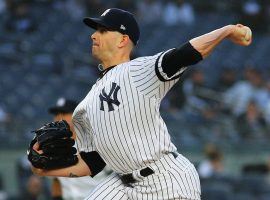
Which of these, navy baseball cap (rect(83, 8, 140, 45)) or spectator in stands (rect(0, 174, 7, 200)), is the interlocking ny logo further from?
spectator in stands (rect(0, 174, 7, 200))

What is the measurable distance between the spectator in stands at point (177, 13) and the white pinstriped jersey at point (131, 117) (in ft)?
35.6

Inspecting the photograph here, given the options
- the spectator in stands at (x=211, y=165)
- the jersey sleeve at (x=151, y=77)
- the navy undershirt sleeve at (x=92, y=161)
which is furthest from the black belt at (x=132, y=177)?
the spectator in stands at (x=211, y=165)

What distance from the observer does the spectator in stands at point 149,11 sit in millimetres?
15016

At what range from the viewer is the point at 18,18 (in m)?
13.3

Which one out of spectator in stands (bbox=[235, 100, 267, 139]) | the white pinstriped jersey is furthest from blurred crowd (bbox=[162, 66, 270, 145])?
the white pinstriped jersey

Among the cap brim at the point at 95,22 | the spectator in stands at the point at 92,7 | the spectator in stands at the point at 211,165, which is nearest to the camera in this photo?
A: the cap brim at the point at 95,22

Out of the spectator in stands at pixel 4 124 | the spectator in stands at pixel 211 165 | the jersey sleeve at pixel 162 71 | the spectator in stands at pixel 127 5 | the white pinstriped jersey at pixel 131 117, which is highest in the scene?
the spectator in stands at pixel 127 5

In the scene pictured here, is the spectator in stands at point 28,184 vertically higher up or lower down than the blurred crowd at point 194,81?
lower down

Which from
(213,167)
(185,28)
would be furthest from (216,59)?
(213,167)

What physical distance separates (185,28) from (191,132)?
4.23m

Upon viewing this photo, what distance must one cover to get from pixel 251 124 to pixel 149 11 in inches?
180

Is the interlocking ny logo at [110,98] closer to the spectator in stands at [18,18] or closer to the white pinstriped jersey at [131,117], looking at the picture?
the white pinstriped jersey at [131,117]

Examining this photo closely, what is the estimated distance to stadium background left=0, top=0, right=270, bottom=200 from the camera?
10.6 m

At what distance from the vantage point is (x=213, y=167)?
32.3 ft
